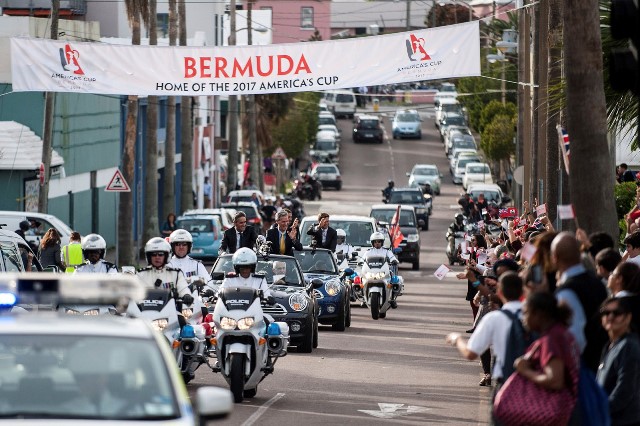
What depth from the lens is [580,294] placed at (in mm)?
10922

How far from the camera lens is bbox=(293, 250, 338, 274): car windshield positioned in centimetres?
2633

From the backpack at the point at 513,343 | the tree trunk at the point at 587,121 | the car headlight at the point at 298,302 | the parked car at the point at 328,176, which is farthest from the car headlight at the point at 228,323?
the parked car at the point at 328,176

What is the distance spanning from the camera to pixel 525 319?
9.95 meters

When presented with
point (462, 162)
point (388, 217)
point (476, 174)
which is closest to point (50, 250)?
point (388, 217)

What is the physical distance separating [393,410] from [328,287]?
9572mm

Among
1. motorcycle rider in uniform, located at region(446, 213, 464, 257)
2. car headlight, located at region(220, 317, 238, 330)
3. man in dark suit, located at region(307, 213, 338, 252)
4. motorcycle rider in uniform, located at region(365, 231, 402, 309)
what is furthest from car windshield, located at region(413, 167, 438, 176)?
car headlight, located at region(220, 317, 238, 330)

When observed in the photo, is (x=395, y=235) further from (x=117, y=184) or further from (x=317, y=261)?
(x=317, y=261)

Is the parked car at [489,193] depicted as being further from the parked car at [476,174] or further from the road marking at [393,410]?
the road marking at [393,410]

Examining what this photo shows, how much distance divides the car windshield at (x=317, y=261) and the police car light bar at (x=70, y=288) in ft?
57.0

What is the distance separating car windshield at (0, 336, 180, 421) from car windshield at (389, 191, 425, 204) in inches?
1938

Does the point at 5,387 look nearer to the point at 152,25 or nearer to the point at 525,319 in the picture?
the point at 525,319

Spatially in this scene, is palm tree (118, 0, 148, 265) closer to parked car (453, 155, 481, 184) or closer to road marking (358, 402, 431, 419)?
road marking (358, 402, 431, 419)

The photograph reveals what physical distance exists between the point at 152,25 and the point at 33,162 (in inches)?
233

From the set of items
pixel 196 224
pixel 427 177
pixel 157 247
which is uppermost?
pixel 157 247
